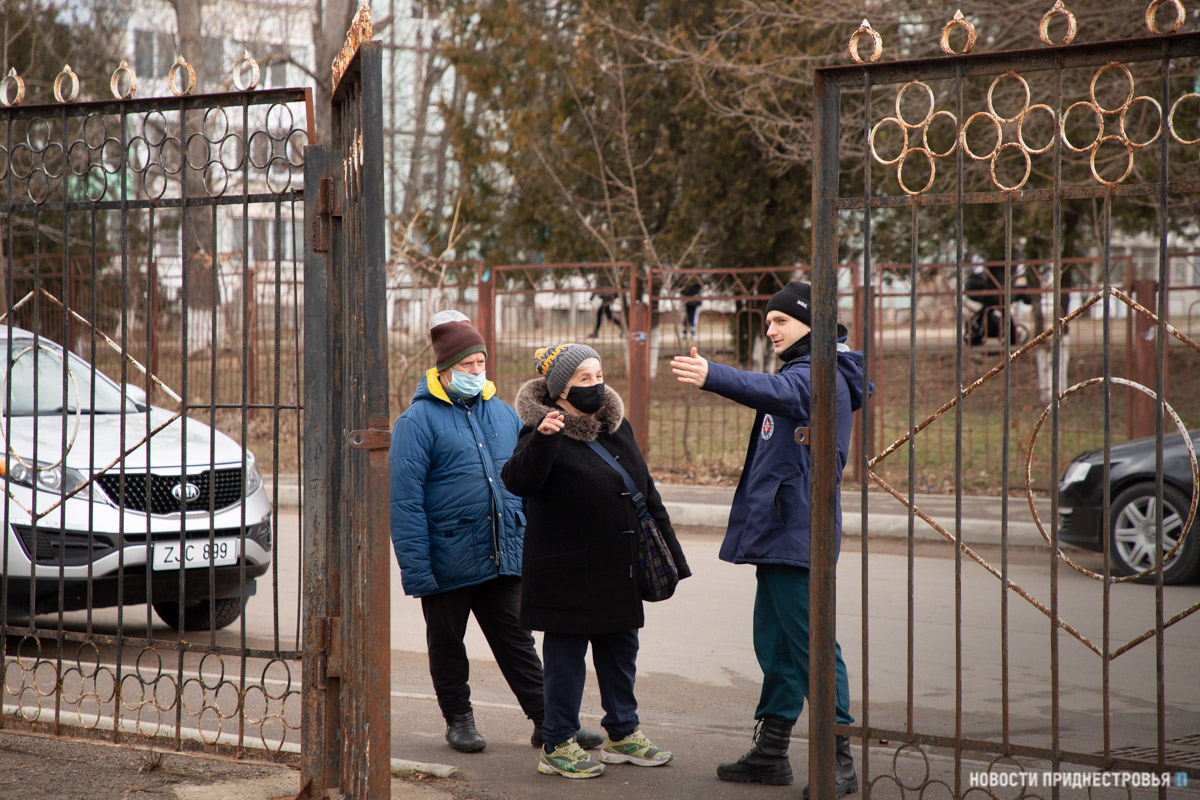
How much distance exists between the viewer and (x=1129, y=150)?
10.3 feet

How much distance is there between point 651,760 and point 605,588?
74cm

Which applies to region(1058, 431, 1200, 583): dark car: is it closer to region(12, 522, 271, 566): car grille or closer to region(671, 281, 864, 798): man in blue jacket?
region(671, 281, 864, 798): man in blue jacket

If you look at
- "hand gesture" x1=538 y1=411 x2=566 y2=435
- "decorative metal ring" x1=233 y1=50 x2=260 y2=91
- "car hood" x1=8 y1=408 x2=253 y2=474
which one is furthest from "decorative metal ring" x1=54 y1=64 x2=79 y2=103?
"hand gesture" x1=538 y1=411 x2=566 y2=435

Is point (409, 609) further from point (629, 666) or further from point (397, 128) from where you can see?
point (397, 128)

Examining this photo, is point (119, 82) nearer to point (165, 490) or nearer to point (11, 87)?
point (11, 87)

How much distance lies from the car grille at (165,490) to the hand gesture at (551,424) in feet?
7.82

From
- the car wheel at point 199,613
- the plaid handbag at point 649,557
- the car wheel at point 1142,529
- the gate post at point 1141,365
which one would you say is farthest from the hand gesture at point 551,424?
the gate post at point 1141,365

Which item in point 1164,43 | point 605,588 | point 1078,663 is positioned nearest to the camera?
point 1164,43

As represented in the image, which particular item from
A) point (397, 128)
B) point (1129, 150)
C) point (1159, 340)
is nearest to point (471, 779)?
point (1159, 340)

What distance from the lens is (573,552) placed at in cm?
418

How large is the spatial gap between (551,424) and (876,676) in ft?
9.49

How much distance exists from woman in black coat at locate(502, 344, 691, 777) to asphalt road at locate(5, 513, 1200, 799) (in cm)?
30

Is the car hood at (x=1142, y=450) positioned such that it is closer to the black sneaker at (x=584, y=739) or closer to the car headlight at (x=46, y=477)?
the black sneaker at (x=584, y=739)

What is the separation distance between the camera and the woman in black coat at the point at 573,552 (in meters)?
4.15
